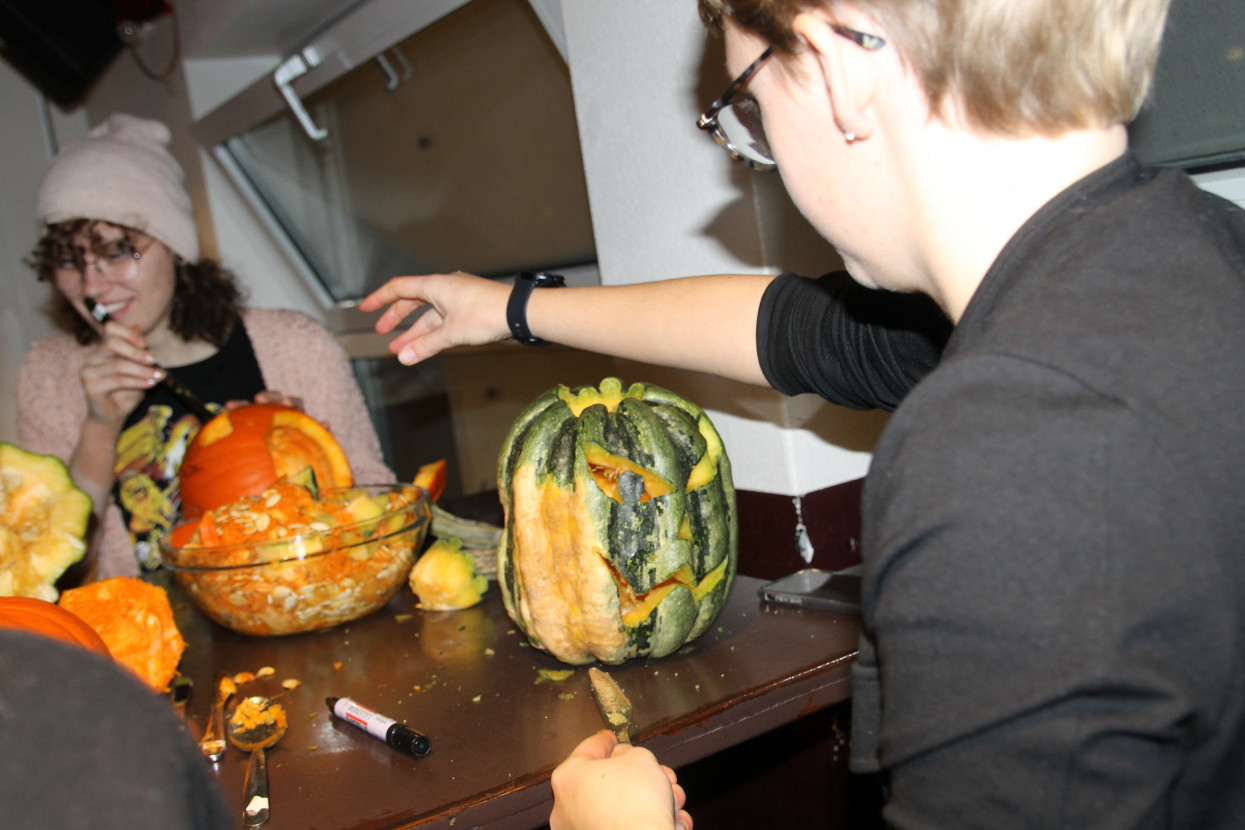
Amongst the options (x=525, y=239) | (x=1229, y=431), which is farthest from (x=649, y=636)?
(x=525, y=239)

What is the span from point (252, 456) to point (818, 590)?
0.85 metres

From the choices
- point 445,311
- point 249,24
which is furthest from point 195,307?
point 445,311

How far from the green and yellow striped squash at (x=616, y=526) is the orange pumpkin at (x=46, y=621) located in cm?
40

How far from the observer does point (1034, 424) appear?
1.41 ft

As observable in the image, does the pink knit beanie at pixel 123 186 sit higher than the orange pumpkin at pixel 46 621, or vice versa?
the pink knit beanie at pixel 123 186

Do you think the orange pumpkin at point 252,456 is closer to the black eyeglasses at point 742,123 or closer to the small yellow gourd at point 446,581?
the small yellow gourd at point 446,581

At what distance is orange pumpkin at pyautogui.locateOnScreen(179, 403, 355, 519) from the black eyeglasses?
0.85m

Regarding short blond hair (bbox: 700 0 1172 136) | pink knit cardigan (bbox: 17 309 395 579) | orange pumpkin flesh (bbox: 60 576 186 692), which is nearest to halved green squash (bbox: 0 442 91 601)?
orange pumpkin flesh (bbox: 60 576 186 692)

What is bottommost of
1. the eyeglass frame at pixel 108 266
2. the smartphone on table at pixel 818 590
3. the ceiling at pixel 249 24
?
the smartphone on table at pixel 818 590

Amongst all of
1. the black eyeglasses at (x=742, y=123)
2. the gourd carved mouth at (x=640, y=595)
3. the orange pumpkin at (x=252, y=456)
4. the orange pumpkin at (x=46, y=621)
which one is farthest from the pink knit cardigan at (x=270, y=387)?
the black eyeglasses at (x=742, y=123)

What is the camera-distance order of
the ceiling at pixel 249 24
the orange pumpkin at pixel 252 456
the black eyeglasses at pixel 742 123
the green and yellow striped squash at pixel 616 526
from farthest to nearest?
the ceiling at pixel 249 24
the orange pumpkin at pixel 252 456
the green and yellow striped squash at pixel 616 526
the black eyeglasses at pixel 742 123

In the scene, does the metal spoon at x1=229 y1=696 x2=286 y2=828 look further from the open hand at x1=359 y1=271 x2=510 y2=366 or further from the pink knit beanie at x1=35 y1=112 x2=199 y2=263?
the pink knit beanie at x1=35 y1=112 x2=199 y2=263

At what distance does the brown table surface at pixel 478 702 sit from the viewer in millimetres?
728

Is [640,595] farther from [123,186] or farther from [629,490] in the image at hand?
[123,186]
